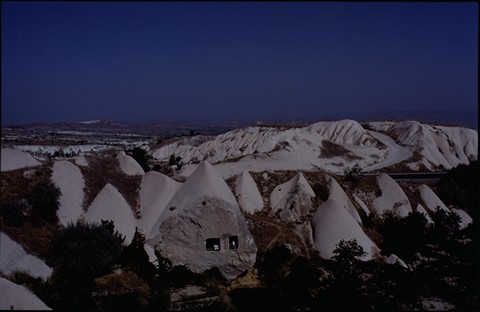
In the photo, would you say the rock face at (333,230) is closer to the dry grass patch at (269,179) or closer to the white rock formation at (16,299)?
the dry grass patch at (269,179)

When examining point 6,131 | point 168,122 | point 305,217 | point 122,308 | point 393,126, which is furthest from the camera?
point 393,126

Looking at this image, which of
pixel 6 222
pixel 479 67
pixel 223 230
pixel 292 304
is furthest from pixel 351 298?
pixel 6 222

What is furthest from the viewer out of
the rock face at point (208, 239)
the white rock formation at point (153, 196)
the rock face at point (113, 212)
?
the white rock formation at point (153, 196)

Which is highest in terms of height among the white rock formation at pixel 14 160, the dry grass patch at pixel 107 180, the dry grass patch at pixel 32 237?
the white rock formation at pixel 14 160

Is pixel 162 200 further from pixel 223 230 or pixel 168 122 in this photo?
pixel 168 122

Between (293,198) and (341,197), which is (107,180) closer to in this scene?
(293,198)

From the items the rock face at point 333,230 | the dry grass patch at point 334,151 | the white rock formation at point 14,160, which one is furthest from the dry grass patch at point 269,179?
the white rock formation at point 14,160

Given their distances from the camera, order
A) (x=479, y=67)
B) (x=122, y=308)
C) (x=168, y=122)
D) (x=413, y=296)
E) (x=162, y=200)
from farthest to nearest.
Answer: (x=168, y=122) → (x=162, y=200) → (x=413, y=296) → (x=122, y=308) → (x=479, y=67)
